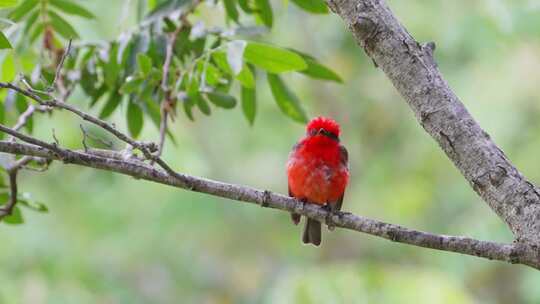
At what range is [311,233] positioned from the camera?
551 cm

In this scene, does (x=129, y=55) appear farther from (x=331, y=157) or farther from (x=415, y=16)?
(x=415, y=16)

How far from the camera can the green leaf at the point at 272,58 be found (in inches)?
137

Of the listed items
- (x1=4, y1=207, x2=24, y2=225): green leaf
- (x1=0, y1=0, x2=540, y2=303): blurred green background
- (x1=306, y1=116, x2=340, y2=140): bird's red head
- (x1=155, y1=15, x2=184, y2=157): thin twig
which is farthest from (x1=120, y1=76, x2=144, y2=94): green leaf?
(x1=0, y1=0, x2=540, y2=303): blurred green background

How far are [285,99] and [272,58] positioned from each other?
66cm

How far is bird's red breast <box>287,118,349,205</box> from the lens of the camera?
4.78 metres

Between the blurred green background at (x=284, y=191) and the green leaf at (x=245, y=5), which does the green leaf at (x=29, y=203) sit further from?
the blurred green background at (x=284, y=191)

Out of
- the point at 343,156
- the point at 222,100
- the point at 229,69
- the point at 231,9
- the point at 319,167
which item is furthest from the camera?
the point at 343,156

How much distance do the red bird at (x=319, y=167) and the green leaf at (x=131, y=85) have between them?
134 cm

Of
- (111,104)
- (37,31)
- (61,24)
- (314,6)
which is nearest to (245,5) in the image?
(314,6)

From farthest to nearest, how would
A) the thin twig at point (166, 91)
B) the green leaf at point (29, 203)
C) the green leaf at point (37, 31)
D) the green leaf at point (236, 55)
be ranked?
the green leaf at point (37, 31)
the green leaf at point (29, 203)
the thin twig at point (166, 91)
the green leaf at point (236, 55)

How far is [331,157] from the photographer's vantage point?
16.2 ft

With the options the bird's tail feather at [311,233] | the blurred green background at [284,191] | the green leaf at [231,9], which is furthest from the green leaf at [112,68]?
the blurred green background at [284,191]

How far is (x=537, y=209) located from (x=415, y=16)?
6954 millimetres

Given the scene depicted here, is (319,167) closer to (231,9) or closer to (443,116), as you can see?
(231,9)
